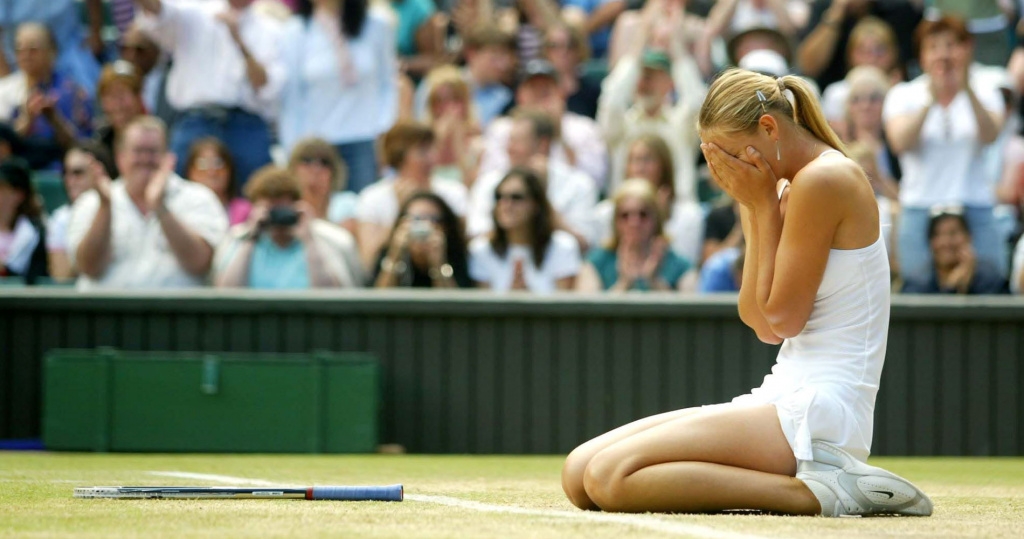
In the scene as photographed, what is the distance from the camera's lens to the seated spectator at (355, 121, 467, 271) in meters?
10.3

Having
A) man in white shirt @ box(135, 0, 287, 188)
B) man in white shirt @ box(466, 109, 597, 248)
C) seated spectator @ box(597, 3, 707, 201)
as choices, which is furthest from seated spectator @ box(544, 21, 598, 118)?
man in white shirt @ box(135, 0, 287, 188)

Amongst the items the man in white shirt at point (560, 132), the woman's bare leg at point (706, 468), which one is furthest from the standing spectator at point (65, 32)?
the woman's bare leg at point (706, 468)

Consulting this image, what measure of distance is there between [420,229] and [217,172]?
1.87m

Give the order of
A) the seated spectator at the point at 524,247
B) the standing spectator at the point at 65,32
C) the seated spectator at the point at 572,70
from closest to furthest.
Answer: the seated spectator at the point at 524,247 → the seated spectator at the point at 572,70 → the standing spectator at the point at 65,32

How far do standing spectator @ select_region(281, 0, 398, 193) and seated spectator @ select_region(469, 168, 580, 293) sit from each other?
6.97 ft

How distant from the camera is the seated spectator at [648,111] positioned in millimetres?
11195

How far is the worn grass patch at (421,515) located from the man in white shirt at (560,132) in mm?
4569

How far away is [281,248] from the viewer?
9.55 m

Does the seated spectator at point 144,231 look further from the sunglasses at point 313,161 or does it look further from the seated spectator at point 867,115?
the seated spectator at point 867,115

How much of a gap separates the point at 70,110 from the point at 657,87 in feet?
15.4

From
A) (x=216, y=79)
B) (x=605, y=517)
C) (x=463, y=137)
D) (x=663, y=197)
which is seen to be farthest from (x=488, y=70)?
(x=605, y=517)

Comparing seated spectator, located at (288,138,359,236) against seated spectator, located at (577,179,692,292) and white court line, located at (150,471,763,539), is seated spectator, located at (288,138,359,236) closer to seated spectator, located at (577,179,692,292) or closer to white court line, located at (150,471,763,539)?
seated spectator, located at (577,179,692,292)

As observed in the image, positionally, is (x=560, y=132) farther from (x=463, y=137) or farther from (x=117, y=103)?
(x=117, y=103)

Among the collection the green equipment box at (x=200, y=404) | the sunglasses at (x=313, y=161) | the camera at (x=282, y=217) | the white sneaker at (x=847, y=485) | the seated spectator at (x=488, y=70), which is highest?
the seated spectator at (x=488, y=70)
